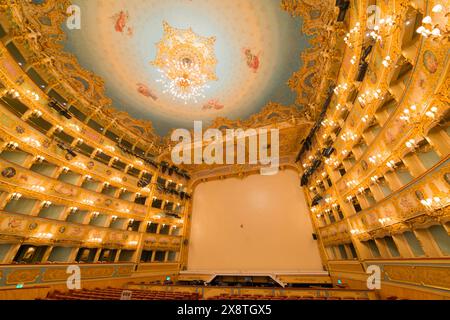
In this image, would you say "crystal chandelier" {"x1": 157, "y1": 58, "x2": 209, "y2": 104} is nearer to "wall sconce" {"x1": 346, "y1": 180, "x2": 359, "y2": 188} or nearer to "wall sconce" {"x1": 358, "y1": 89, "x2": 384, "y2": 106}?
"wall sconce" {"x1": 358, "y1": 89, "x2": 384, "y2": 106}

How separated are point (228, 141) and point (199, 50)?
836 cm

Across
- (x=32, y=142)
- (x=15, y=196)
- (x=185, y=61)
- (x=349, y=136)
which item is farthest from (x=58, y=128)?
(x=349, y=136)

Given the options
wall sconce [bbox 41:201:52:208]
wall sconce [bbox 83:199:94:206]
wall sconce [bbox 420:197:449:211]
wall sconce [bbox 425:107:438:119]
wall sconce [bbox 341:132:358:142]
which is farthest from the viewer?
wall sconce [bbox 83:199:94:206]

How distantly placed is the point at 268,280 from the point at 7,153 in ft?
64.9

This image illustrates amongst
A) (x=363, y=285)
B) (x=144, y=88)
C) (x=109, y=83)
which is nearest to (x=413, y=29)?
(x=363, y=285)

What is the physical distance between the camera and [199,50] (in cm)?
1170

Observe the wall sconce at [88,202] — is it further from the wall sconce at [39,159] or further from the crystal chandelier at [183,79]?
the crystal chandelier at [183,79]

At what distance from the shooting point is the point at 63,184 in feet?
40.6

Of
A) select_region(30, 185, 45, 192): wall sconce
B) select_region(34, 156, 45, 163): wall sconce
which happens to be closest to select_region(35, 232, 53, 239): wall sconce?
select_region(30, 185, 45, 192): wall sconce

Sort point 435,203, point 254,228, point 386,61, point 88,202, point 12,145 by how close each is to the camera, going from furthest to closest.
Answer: point 254,228 < point 88,202 < point 12,145 < point 386,61 < point 435,203

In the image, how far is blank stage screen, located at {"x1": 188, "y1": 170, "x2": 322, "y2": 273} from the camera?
A: 1639 centimetres

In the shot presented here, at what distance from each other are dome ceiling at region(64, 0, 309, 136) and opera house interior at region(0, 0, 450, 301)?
0.09 meters

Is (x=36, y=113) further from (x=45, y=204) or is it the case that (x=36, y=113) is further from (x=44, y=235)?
(x=44, y=235)
